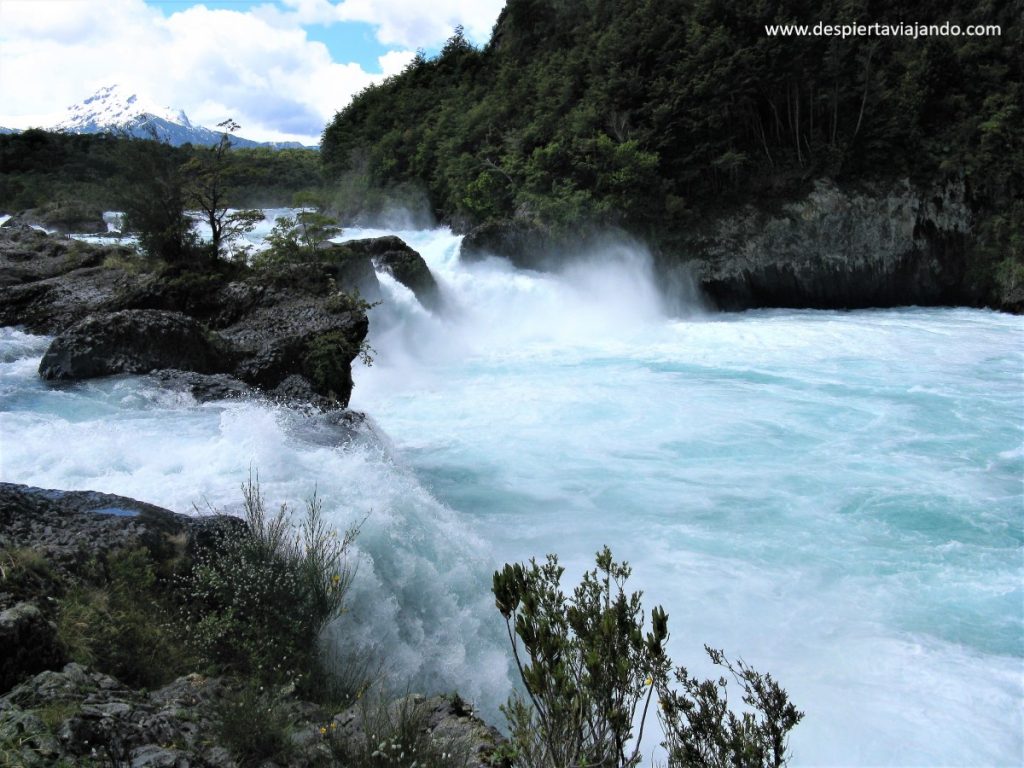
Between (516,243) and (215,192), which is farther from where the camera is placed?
(516,243)

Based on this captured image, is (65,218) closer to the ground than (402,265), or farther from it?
farther from it

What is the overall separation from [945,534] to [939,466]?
2.13 metres

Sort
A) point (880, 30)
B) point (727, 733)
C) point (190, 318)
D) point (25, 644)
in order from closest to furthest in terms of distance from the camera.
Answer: point (727, 733), point (25, 644), point (190, 318), point (880, 30)

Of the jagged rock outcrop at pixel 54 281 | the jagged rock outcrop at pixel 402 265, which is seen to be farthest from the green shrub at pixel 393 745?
the jagged rock outcrop at pixel 402 265

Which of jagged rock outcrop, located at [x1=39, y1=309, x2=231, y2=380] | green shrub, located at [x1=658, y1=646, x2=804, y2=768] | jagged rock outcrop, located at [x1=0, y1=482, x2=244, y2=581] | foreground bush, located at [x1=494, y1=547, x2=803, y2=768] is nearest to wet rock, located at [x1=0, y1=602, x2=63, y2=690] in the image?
jagged rock outcrop, located at [x1=0, y1=482, x2=244, y2=581]

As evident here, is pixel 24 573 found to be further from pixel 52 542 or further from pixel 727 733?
pixel 727 733

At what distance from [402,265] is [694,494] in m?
10.7

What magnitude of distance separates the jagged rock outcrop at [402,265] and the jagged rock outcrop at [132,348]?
6.86 meters

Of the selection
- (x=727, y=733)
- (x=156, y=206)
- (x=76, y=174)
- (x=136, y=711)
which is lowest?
(x=136, y=711)

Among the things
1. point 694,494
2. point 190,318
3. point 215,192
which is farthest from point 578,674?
point 215,192

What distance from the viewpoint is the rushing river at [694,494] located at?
522cm

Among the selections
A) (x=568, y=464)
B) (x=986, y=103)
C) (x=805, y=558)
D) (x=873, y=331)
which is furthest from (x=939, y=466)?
(x=986, y=103)

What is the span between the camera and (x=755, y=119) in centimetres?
2362

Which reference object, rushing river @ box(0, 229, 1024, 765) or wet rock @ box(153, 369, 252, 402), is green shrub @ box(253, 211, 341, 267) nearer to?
rushing river @ box(0, 229, 1024, 765)
